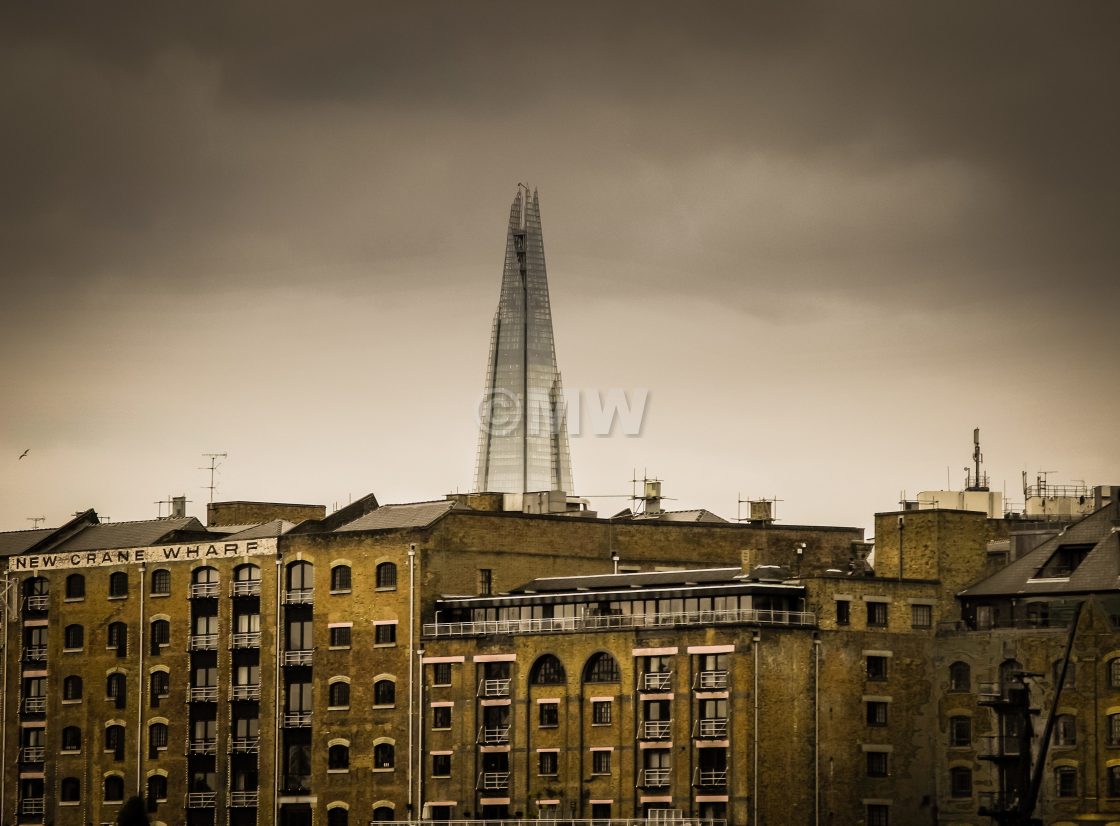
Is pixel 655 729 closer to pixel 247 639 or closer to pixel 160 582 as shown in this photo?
pixel 247 639

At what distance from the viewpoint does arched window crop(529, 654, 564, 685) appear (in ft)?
473

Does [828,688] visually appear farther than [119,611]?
No

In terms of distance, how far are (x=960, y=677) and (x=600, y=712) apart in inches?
709

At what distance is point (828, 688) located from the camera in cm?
13962

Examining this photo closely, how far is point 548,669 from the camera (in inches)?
5694

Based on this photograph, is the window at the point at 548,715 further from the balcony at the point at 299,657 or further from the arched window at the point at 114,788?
the arched window at the point at 114,788

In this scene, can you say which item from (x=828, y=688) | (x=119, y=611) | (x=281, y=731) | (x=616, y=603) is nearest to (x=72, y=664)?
(x=119, y=611)

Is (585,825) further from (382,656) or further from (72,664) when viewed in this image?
(72,664)

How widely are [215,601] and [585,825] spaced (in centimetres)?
3128

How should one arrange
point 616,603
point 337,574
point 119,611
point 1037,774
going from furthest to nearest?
1. point 119,611
2. point 337,574
3. point 616,603
4. point 1037,774

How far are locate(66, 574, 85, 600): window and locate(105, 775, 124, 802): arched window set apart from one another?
11.1 metres

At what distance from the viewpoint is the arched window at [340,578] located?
508 ft

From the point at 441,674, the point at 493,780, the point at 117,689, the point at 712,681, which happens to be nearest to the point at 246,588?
the point at 117,689

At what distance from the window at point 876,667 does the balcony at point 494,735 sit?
18.9 m
